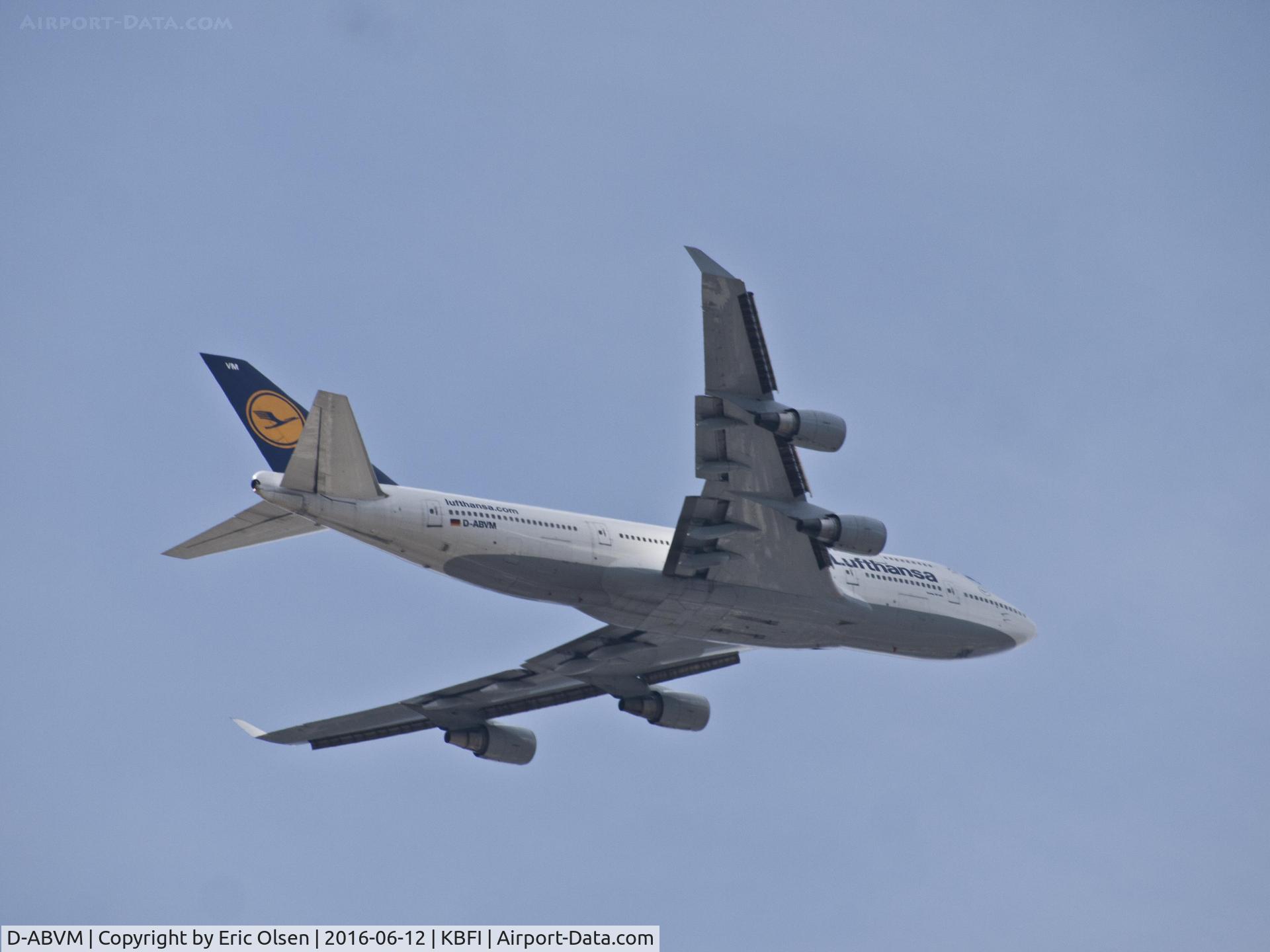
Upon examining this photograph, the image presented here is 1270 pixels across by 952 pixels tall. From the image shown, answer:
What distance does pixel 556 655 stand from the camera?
3950 cm

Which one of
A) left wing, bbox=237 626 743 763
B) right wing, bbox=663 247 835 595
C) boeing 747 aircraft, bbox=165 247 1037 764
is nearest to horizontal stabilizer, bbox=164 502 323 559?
boeing 747 aircraft, bbox=165 247 1037 764

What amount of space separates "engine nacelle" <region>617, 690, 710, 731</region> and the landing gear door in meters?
11.4

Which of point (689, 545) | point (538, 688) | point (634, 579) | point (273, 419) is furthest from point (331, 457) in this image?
point (538, 688)

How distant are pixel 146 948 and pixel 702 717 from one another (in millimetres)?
16072

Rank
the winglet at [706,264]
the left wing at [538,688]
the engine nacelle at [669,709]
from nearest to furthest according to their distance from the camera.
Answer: the winglet at [706,264] < the left wing at [538,688] < the engine nacelle at [669,709]

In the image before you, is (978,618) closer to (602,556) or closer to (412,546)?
(602,556)

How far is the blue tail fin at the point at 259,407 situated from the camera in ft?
109

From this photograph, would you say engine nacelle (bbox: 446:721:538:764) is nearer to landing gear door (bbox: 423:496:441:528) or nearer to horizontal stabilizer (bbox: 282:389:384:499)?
landing gear door (bbox: 423:496:441:528)

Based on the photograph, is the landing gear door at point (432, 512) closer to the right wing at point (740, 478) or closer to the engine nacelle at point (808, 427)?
the right wing at point (740, 478)

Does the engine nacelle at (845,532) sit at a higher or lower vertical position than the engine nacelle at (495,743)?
higher

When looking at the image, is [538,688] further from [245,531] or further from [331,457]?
[331,457]

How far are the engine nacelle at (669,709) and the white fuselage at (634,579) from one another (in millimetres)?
4414

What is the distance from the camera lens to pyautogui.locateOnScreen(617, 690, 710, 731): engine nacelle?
4122cm

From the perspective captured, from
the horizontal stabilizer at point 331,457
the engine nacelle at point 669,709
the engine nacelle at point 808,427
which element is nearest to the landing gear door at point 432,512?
the horizontal stabilizer at point 331,457
